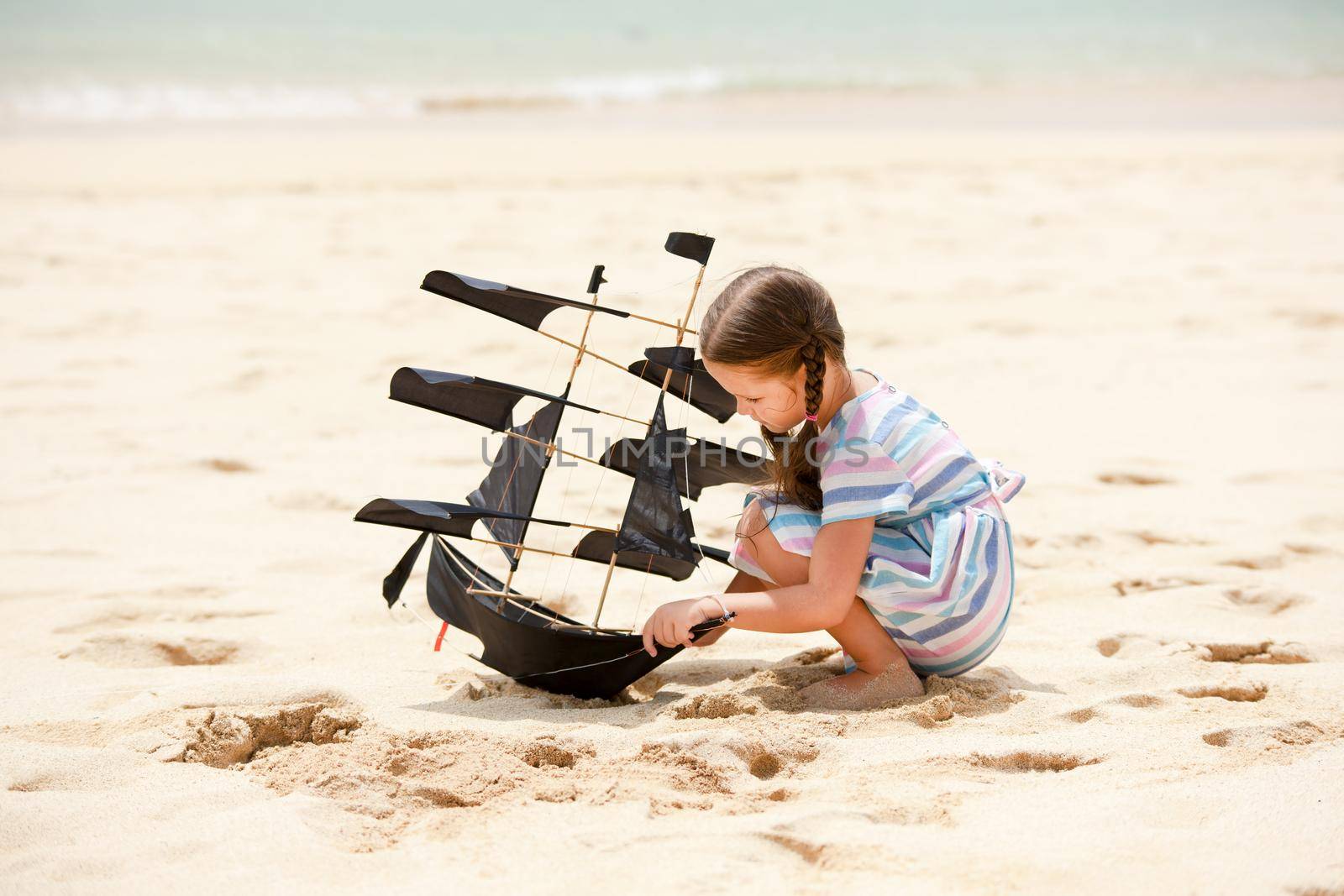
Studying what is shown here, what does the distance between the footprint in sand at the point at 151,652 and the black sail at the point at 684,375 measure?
1.06m

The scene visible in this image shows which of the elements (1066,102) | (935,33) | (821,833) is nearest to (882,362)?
(821,833)

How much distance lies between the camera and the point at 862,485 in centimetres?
208

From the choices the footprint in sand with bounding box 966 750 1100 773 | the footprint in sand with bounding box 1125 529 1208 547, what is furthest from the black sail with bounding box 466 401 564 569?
the footprint in sand with bounding box 1125 529 1208 547

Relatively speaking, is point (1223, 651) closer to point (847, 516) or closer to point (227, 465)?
point (847, 516)

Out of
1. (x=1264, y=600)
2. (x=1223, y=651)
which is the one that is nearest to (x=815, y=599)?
(x=1223, y=651)

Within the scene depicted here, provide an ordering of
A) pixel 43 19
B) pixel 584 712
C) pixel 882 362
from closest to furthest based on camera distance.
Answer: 1. pixel 584 712
2. pixel 882 362
3. pixel 43 19

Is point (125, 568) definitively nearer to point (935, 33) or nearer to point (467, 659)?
point (467, 659)

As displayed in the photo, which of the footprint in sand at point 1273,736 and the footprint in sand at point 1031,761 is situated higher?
the footprint in sand at point 1273,736

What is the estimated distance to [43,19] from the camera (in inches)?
1123

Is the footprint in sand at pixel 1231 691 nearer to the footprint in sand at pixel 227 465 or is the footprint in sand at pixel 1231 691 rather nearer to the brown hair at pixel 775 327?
the brown hair at pixel 775 327

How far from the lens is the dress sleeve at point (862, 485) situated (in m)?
2.07

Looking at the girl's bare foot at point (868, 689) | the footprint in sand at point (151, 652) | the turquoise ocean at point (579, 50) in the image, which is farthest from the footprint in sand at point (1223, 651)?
the turquoise ocean at point (579, 50)

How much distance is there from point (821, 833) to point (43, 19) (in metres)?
32.8

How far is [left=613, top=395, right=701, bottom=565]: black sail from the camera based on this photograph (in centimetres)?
215
